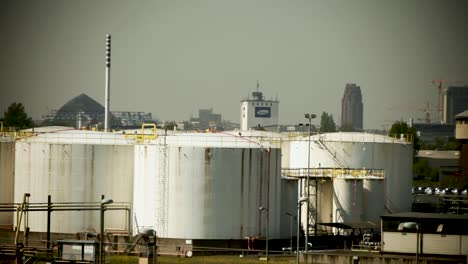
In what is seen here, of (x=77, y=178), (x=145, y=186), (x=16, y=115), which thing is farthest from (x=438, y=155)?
(x=145, y=186)

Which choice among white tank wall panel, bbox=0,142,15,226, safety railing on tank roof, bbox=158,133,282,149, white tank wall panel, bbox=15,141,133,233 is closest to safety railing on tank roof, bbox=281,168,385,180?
safety railing on tank roof, bbox=158,133,282,149

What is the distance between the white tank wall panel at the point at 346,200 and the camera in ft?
261

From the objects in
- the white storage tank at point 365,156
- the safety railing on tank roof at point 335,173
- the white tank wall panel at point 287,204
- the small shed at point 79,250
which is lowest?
the small shed at point 79,250

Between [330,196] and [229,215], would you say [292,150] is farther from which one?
[229,215]

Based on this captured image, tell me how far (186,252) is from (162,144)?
20.4 ft

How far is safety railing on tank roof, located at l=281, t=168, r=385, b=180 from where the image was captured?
80812mm

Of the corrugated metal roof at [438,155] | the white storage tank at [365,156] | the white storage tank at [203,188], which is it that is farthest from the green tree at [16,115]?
the white storage tank at [203,188]

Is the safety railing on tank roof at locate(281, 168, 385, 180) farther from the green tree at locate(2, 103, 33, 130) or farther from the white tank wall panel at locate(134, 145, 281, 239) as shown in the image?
the green tree at locate(2, 103, 33, 130)

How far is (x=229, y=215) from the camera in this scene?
6938 centimetres

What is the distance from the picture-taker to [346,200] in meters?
79.9

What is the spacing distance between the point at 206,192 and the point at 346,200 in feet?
46.0

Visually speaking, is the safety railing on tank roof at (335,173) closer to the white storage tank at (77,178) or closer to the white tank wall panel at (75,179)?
the white storage tank at (77,178)

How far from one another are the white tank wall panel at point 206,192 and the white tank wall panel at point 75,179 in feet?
9.09

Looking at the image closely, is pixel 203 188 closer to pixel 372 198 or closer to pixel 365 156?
pixel 372 198
